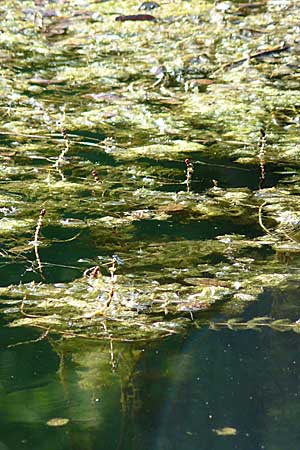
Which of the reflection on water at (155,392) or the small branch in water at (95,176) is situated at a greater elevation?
the reflection on water at (155,392)

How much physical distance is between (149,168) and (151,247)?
2.16 ft

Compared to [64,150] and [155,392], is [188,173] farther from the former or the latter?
[155,392]

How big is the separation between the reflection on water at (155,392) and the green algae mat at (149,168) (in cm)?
7

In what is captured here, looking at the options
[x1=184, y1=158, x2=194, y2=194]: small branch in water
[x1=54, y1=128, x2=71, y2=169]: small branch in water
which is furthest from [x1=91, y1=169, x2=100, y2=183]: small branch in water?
[x1=184, y1=158, x2=194, y2=194]: small branch in water

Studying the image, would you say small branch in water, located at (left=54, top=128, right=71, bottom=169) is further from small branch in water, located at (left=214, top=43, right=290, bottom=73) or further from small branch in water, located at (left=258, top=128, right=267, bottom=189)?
small branch in water, located at (left=214, top=43, right=290, bottom=73)

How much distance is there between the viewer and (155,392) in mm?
1611

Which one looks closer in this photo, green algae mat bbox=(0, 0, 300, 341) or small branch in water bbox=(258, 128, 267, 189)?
green algae mat bbox=(0, 0, 300, 341)

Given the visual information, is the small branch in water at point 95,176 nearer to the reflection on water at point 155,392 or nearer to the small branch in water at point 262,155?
the small branch in water at point 262,155

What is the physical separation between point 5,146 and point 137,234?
90 cm

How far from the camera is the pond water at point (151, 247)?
1558mm

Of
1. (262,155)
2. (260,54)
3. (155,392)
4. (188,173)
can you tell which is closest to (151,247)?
(188,173)

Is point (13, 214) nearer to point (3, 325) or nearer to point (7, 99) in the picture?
point (3, 325)

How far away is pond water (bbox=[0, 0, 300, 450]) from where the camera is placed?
1558 millimetres

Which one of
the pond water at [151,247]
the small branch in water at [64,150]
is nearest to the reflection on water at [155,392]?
the pond water at [151,247]
